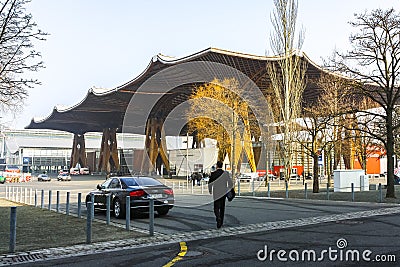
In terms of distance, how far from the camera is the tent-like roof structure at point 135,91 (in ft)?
173

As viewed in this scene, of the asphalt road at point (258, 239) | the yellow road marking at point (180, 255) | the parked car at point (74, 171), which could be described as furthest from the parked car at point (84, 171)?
the yellow road marking at point (180, 255)

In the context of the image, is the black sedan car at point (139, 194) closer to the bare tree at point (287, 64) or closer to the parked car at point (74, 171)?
the bare tree at point (287, 64)

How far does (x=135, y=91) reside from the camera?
7025cm

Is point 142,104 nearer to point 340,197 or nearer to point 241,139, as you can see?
point 241,139

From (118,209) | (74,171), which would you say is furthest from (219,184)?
(74,171)

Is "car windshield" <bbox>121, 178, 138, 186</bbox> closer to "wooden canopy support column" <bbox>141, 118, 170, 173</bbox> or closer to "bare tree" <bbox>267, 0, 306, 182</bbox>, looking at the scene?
"bare tree" <bbox>267, 0, 306, 182</bbox>

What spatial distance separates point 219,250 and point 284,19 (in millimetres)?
27884

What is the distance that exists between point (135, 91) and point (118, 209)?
185 feet

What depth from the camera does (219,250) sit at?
8820 mm

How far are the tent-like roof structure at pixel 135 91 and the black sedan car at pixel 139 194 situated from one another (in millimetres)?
22631

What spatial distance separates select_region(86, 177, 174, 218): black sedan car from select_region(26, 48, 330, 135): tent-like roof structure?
2263cm

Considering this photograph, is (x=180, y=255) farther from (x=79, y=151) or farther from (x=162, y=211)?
(x=79, y=151)

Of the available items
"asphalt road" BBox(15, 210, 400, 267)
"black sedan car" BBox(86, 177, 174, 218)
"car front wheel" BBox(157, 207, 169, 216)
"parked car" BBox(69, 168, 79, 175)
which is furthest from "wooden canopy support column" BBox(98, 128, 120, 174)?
"asphalt road" BBox(15, 210, 400, 267)

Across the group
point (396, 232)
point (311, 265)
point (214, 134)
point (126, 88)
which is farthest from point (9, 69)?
point (126, 88)
